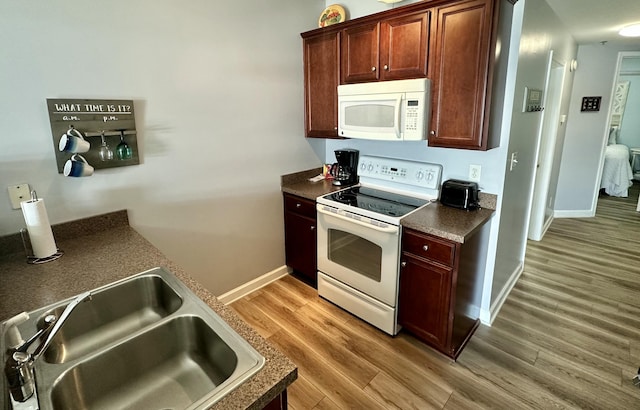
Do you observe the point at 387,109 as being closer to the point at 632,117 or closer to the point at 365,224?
the point at 365,224

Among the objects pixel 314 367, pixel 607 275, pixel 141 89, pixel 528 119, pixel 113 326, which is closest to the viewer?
pixel 113 326

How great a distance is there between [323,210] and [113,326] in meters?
1.52

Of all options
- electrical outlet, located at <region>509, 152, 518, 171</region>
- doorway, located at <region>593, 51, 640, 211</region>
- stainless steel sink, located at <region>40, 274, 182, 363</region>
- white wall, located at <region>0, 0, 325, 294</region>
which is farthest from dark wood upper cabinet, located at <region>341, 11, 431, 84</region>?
doorway, located at <region>593, 51, 640, 211</region>

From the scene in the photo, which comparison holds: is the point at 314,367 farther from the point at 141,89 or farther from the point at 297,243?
the point at 141,89

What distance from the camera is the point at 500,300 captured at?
8.89 ft

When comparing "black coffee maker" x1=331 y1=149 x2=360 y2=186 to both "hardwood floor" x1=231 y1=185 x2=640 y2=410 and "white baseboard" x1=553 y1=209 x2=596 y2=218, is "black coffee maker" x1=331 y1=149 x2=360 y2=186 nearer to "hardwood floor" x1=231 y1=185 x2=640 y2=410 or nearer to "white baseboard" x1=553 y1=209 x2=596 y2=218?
"hardwood floor" x1=231 y1=185 x2=640 y2=410

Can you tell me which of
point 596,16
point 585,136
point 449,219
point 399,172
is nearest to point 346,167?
point 399,172

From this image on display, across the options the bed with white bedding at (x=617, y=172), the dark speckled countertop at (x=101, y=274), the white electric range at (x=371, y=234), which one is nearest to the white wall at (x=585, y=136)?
the bed with white bedding at (x=617, y=172)

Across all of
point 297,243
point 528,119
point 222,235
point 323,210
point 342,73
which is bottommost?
point 297,243

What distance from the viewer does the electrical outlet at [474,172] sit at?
7.57ft

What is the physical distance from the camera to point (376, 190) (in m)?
2.80

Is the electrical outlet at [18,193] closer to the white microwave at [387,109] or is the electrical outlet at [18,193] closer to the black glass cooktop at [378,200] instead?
the black glass cooktop at [378,200]

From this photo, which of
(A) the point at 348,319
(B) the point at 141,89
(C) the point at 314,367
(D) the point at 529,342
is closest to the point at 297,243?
(A) the point at 348,319

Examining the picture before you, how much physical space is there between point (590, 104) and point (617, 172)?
227 centimetres
